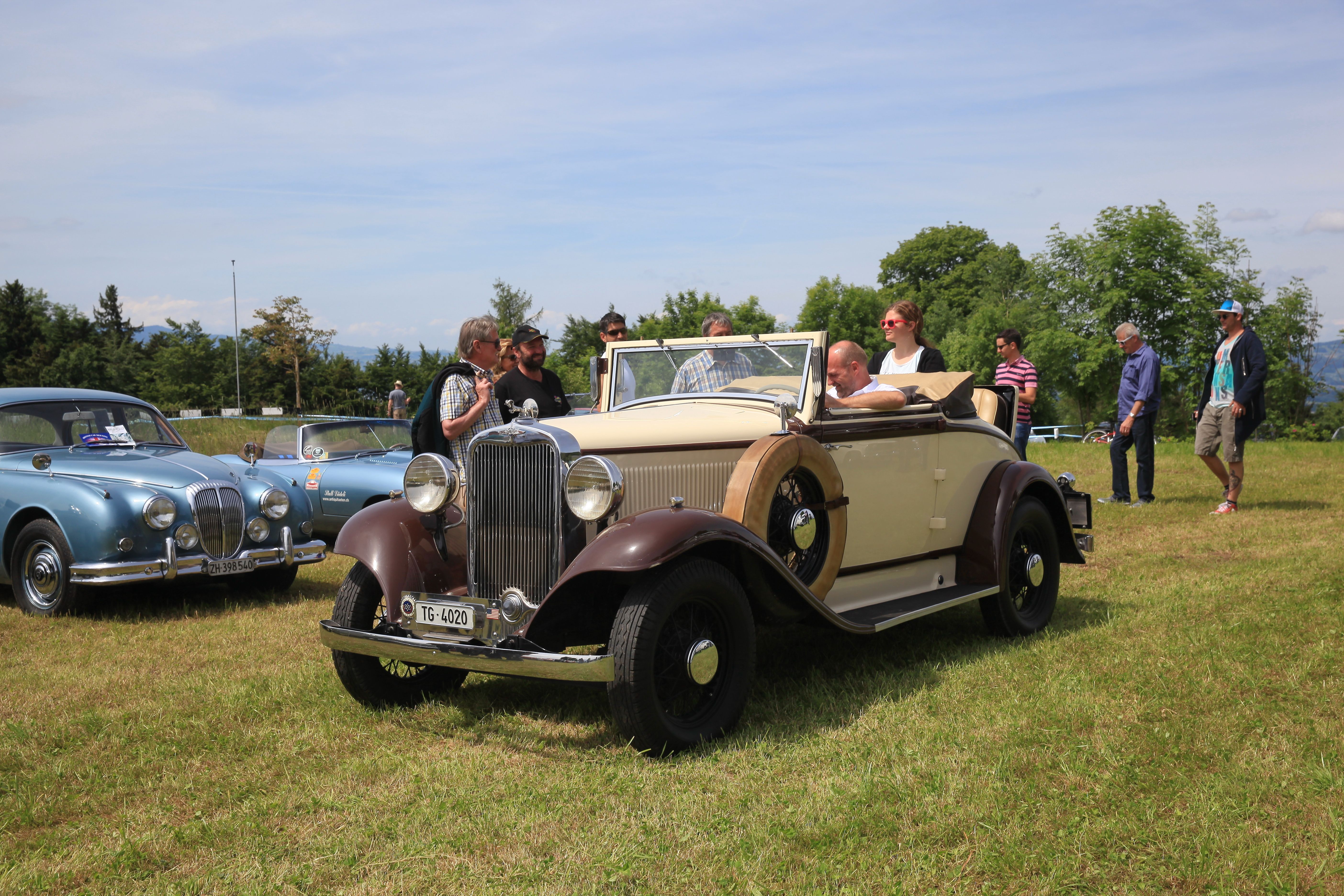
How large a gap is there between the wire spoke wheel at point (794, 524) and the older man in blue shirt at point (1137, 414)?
21.4 ft

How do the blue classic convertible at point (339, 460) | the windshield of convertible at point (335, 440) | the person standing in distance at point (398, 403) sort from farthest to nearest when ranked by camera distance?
1. the person standing in distance at point (398, 403)
2. the windshield of convertible at point (335, 440)
3. the blue classic convertible at point (339, 460)

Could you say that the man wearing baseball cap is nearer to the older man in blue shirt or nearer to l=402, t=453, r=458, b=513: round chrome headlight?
the older man in blue shirt

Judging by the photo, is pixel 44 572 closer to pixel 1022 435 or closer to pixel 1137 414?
pixel 1022 435

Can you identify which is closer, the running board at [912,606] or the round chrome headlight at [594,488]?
the round chrome headlight at [594,488]

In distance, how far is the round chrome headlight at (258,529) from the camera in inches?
290

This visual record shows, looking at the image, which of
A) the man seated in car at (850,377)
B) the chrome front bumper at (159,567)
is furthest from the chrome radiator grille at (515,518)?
the chrome front bumper at (159,567)

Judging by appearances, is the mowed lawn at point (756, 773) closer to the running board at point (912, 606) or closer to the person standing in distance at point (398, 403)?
the running board at point (912, 606)

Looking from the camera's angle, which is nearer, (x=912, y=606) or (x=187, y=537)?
(x=912, y=606)

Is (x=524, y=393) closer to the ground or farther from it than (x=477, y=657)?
farther from it

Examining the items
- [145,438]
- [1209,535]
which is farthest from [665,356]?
[1209,535]

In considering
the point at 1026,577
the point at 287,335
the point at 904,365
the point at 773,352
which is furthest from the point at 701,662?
the point at 287,335

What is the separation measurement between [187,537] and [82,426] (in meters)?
1.82

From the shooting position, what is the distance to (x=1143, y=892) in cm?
273

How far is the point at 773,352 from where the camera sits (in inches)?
203
